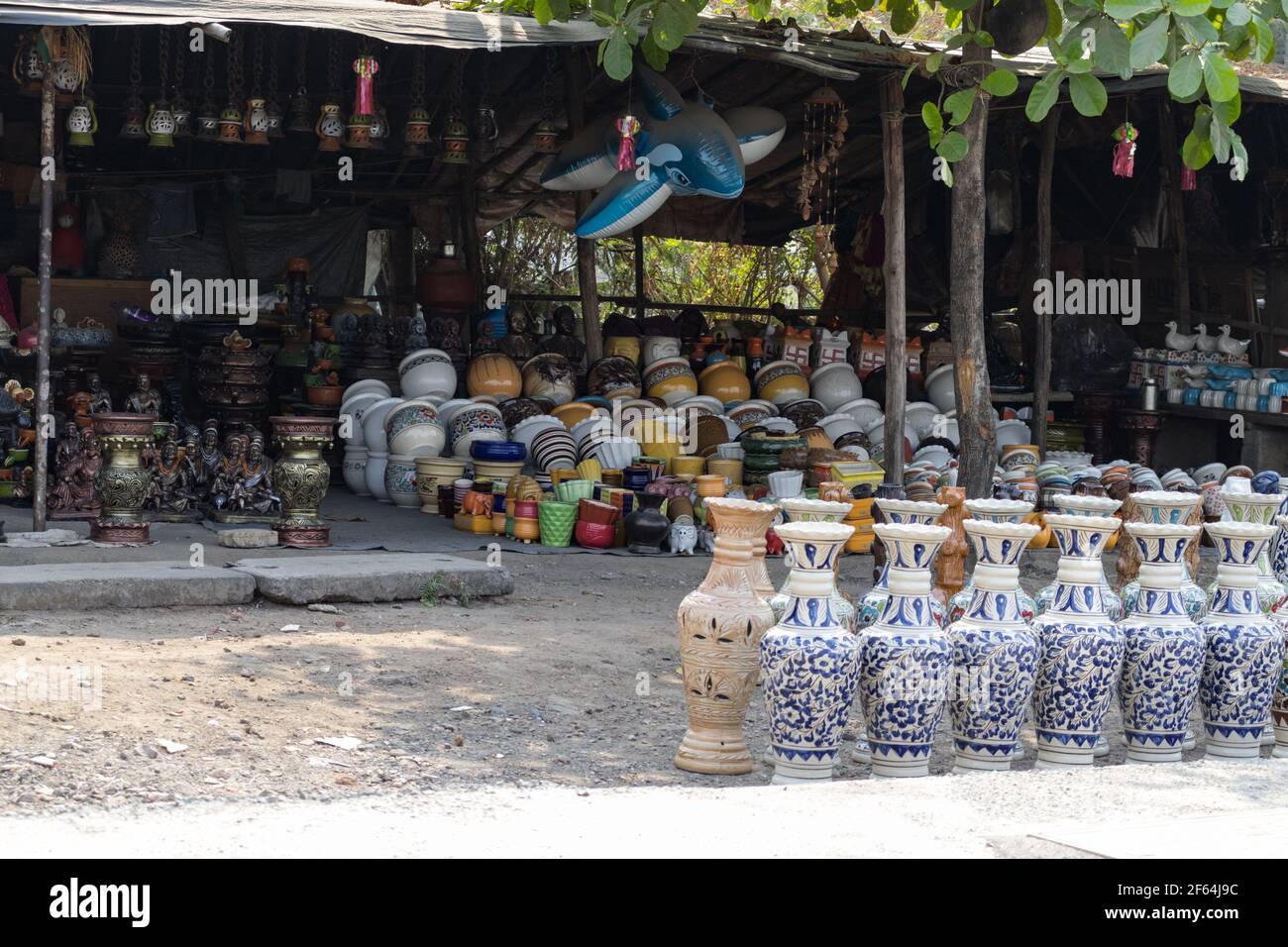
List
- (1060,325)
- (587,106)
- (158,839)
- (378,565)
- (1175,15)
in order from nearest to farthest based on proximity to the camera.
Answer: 1. (158,839)
2. (1175,15)
3. (378,565)
4. (587,106)
5. (1060,325)

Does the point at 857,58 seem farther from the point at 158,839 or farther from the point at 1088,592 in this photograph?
the point at 158,839

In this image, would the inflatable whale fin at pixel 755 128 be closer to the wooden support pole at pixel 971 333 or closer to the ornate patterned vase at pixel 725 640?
the wooden support pole at pixel 971 333

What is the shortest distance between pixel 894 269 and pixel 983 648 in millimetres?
5306

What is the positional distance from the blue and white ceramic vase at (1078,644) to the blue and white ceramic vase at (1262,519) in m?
0.52

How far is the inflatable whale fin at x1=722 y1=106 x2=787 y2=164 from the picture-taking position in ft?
33.4

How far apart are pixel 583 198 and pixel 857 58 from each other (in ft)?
9.72

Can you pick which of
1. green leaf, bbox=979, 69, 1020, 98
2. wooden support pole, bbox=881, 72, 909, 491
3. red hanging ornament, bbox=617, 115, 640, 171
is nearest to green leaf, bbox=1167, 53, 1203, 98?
green leaf, bbox=979, 69, 1020, 98

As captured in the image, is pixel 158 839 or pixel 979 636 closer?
pixel 158 839

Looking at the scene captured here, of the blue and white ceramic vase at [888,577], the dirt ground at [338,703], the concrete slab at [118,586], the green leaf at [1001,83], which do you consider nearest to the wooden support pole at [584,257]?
the dirt ground at [338,703]

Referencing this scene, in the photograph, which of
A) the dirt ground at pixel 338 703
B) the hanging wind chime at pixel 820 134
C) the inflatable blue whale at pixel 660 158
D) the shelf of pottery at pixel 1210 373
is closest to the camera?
the dirt ground at pixel 338 703

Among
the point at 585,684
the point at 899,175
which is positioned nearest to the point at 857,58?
the point at 899,175

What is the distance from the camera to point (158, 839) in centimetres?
339

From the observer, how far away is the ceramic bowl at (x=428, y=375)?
1045cm

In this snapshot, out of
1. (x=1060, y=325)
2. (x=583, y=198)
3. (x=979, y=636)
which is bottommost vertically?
(x=979, y=636)
